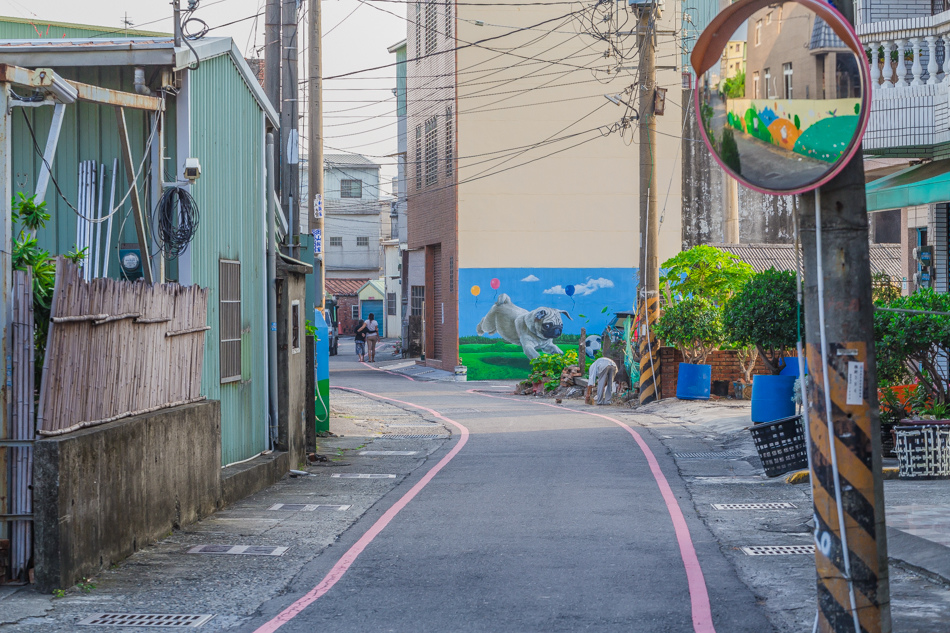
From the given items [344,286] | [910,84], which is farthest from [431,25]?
[344,286]

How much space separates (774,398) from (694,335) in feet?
20.1

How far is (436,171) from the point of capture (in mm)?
36031

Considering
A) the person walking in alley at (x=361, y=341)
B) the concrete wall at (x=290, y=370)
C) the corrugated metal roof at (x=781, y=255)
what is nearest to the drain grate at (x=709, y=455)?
the concrete wall at (x=290, y=370)

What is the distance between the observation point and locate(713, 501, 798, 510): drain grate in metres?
10.4

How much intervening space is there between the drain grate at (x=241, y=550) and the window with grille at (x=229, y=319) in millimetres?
3087

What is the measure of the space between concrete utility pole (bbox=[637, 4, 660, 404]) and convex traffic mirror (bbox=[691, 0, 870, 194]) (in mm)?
17234

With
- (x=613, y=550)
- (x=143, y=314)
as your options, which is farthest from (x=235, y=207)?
(x=613, y=550)

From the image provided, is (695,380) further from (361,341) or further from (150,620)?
(361,341)

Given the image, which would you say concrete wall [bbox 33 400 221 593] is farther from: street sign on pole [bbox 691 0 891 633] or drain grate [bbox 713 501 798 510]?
drain grate [bbox 713 501 798 510]

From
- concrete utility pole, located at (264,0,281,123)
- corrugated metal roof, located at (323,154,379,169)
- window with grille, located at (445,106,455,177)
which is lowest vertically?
concrete utility pole, located at (264,0,281,123)

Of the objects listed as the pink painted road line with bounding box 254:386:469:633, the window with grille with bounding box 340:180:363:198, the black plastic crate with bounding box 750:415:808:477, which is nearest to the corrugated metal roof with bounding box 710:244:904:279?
the pink painted road line with bounding box 254:386:469:633

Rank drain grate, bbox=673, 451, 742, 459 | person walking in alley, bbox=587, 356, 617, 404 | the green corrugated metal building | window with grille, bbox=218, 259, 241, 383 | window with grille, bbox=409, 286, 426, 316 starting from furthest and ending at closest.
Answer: window with grille, bbox=409, 286, 426, 316 → person walking in alley, bbox=587, 356, 617, 404 → drain grate, bbox=673, 451, 742, 459 → window with grille, bbox=218, 259, 241, 383 → the green corrugated metal building

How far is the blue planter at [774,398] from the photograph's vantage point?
1564 cm

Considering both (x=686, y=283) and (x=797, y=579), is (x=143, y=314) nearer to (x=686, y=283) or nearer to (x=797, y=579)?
(x=797, y=579)
